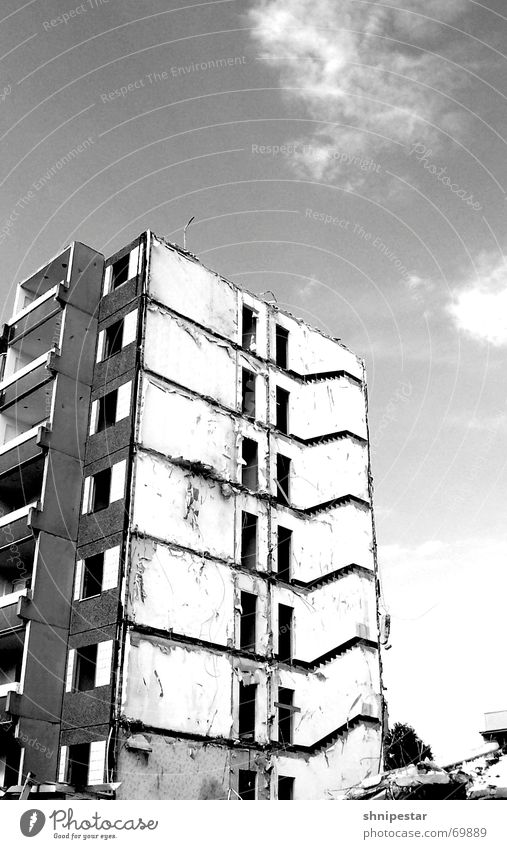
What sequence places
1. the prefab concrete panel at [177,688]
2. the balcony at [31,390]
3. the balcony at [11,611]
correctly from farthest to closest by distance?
the balcony at [31,390], the balcony at [11,611], the prefab concrete panel at [177,688]

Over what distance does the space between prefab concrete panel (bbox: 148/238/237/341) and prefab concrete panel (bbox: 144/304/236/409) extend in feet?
2.41

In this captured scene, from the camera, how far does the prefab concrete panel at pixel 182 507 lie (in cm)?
3038

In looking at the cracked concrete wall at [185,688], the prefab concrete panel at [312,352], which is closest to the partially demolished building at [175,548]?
the cracked concrete wall at [185,688]

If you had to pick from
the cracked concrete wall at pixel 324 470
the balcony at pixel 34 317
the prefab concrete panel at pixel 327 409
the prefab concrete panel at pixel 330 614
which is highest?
the balcony at pixel 34 317

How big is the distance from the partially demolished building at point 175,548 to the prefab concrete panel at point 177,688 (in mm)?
63

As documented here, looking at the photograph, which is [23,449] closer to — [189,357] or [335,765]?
[189,357]

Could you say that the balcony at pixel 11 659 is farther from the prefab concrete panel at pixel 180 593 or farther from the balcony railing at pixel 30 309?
the balcony railing at pixel 30 309

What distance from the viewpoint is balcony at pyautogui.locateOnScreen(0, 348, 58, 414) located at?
33.6 m

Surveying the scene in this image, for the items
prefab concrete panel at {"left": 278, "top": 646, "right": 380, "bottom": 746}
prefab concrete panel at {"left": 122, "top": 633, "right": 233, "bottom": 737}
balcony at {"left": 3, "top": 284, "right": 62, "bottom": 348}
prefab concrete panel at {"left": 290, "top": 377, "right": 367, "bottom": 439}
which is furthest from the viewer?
prefab concrete panel at {"left": 290, "top": 377, "right": 367, "bottom": 439}

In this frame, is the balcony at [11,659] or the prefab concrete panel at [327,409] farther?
the prefab concrete panel at [327,409]

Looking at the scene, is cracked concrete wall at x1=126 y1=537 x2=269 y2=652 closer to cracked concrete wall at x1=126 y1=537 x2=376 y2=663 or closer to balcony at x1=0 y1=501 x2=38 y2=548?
cracked concrete wall at x1=126 y1=537 x2=376 y2=663

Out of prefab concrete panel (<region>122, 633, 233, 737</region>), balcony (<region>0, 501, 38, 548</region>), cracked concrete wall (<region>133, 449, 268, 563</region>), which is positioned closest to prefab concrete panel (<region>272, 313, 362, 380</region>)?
cracked concrete wall (<region>133, 449, 268, 563</region>)
